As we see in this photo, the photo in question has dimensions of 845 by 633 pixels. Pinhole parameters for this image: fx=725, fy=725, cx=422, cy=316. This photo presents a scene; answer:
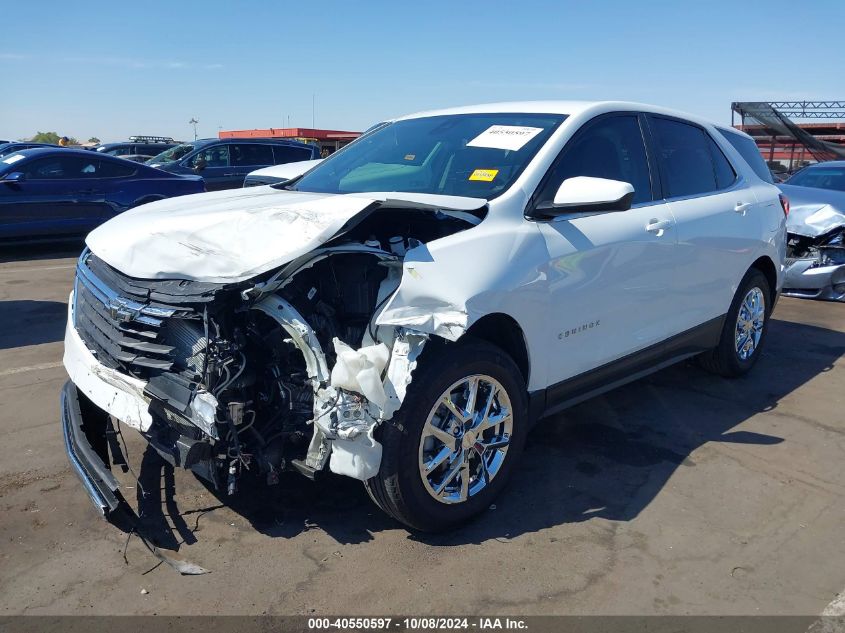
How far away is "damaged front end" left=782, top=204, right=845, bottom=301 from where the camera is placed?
8219 mm

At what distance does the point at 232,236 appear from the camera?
301 centimetres

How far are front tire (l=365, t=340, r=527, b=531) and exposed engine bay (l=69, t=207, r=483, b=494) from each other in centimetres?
11

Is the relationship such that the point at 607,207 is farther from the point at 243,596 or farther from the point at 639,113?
the point at 243,596

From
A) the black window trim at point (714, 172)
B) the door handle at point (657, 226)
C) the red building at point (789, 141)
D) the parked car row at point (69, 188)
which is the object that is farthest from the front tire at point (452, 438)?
the red building at point (789, 141)

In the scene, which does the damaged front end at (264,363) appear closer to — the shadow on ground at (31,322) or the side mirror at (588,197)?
the side mirror at (588,197)

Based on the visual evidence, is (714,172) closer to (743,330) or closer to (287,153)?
(743,330)

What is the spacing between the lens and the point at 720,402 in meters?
4.97

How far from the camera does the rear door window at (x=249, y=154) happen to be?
48.3 ft

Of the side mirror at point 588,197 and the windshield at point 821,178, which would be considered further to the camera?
the windshield at point 821,178

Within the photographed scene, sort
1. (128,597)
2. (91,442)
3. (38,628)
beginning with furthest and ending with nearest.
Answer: (91,442)
(128,597)
(38,628)

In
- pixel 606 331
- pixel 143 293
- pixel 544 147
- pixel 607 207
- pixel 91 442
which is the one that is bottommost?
pixel 91 442

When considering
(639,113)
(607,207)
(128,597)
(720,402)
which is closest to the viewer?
(128,597)

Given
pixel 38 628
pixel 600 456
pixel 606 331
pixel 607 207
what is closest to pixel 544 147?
pixel 607 207

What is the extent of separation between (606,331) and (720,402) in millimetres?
1653
